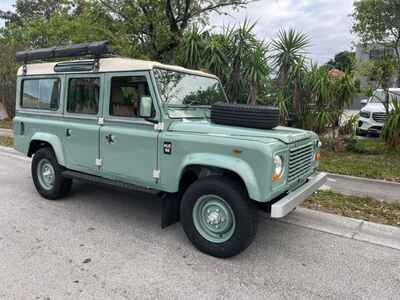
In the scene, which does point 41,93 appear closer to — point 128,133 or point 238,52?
point 128,133

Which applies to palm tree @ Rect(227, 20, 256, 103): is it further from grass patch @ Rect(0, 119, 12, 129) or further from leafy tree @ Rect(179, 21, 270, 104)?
grass patch @ Rect(0, 119, 12, 129)

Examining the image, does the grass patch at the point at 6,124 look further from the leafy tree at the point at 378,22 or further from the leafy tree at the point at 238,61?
the leafy tree at the point at 378,22

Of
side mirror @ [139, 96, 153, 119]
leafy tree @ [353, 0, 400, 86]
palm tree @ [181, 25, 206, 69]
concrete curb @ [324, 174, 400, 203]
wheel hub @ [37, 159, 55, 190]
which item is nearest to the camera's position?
side mirror @ [139, 96, 153, 119]

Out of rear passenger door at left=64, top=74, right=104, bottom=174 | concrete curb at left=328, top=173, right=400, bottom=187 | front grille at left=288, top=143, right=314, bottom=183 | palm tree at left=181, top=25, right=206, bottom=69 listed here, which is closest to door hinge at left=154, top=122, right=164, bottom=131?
rear passenger door at left=64, top=74, right=104, bottom=174

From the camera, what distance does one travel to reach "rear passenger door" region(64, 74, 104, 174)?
4.33m

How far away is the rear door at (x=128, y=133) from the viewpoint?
12.5 ft

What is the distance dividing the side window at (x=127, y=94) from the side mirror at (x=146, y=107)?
0.15m

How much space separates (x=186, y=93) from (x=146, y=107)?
0.70 meters

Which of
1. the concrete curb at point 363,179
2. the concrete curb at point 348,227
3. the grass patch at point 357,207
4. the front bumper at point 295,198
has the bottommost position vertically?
the concrete curb at point 348,227

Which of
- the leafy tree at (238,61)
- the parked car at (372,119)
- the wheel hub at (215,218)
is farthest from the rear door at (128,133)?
the parked car at (372,119)

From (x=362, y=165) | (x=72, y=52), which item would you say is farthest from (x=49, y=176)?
(x=362, y=165)

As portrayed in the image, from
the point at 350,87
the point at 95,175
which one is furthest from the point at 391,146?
the point at 95,175

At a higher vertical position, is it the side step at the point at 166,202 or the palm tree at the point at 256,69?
the palm tree at the point at 256,69

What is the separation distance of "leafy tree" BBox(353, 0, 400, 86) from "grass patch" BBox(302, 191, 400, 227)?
54.7 feet
